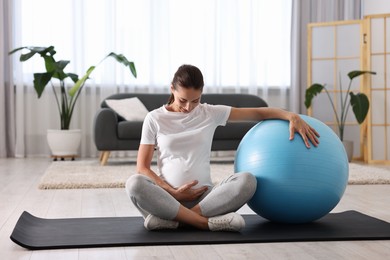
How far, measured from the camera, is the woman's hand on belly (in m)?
2.81

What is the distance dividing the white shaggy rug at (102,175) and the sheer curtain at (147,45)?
1.44m

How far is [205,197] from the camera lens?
282cm

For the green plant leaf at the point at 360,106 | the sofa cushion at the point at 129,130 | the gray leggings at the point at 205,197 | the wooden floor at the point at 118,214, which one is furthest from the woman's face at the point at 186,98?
the green plant leaf at the point at 360,106

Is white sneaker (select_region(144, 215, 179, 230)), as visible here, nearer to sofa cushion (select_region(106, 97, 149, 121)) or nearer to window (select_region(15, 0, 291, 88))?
sofa cushion (select_region(106, 97, 149, 121))

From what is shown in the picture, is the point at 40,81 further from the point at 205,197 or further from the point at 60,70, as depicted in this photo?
the point at 205,197

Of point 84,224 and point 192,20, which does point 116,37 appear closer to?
point 192,20

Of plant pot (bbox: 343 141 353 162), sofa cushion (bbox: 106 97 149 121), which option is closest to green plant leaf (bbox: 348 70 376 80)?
plant pot (bbox: 343 141 353 162)

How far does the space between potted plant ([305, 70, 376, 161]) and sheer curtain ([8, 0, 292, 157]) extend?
824mm

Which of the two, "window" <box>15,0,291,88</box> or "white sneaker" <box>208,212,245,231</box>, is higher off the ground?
"window" <box>15,0,291,88</box>

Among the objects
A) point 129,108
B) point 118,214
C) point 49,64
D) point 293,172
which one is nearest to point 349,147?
point 129,108

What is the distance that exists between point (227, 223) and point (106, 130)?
367 centimetres

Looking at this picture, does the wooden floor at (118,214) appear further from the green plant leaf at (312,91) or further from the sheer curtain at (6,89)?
the green plant leaf at (312,91)

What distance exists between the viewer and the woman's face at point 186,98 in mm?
2777

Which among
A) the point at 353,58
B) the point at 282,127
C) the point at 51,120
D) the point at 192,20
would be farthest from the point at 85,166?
the point at 282,127
